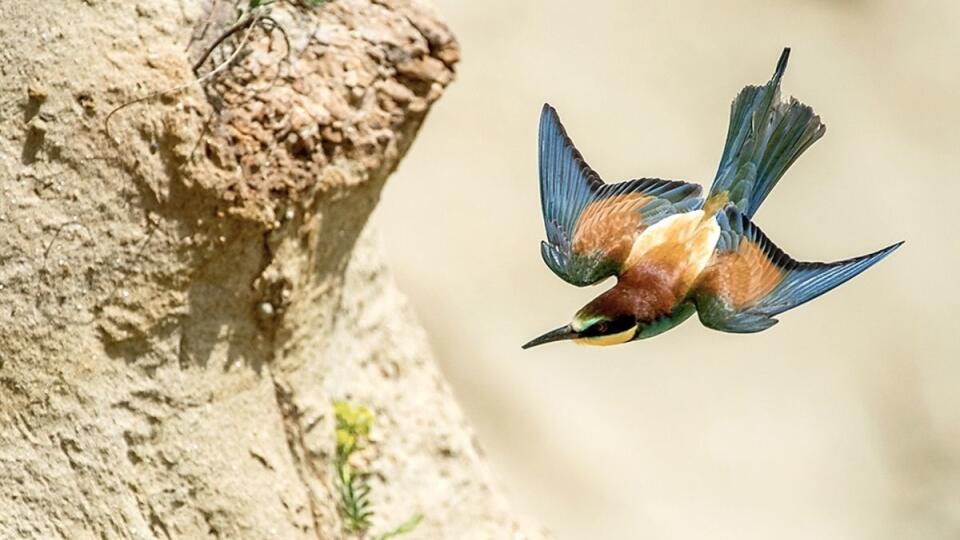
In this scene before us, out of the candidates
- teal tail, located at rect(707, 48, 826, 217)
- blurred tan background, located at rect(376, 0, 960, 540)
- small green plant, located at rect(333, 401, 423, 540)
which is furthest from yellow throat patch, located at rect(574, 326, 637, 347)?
blurred tan background, located at rect(376, 0, 960, 540)

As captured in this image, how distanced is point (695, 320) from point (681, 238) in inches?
117

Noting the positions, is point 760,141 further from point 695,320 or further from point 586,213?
point 695,320

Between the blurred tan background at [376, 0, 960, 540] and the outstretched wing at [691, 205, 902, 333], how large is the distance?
103 inches

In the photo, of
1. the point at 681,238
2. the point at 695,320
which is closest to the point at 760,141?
the point at 681,238

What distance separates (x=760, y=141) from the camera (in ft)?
6.68

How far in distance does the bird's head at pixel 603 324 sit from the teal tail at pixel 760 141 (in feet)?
0.89

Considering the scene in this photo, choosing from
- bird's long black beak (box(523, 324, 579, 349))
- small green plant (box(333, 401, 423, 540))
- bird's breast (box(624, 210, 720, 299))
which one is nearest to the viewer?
bird's long black beak (box(523, 324, 579, 349))

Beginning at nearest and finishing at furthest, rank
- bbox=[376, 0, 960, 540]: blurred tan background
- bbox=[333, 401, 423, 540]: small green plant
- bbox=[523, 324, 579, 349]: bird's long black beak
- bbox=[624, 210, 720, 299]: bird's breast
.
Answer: bbox=[523, 324, 579, 349]: bird's long black beak → bbox=[624, 210, 720, 299]: bird's breast → bbox=[333, 401, 423, 540]: small green plant → bbox=[376, 0, 960, 540]: blurred tan background

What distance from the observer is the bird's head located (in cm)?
184

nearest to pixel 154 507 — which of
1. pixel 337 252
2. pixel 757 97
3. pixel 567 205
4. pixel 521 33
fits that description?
pixel 337 252

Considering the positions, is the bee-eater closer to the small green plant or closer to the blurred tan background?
the small green plant

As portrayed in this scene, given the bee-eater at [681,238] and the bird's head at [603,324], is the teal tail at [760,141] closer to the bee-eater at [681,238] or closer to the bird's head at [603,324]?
the bee-eater at [681,238]

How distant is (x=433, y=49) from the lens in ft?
8.18

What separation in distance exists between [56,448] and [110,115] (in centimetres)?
52
